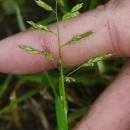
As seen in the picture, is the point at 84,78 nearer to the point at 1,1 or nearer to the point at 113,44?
the point at 113,44

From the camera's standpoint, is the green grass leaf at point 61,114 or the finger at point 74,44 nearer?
the green grass leaf at point 61,114

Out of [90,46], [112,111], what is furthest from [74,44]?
[112,111]

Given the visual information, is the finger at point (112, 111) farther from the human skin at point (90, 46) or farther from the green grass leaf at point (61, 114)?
the green grass leaf at point (61, 114)

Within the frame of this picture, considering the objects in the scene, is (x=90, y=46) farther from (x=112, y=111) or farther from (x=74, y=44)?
(x=112, y=111)

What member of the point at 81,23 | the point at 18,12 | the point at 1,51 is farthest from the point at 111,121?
the point at 18,12

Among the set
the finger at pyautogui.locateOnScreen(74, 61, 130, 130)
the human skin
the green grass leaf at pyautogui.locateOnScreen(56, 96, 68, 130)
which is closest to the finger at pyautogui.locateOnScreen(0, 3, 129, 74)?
the human skin

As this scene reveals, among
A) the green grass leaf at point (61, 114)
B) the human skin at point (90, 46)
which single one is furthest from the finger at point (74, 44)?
the green grass leaf at point (61, 114)

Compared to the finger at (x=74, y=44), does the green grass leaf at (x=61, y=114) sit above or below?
below
